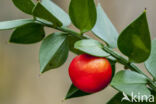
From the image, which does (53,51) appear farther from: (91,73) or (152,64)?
(152,64)

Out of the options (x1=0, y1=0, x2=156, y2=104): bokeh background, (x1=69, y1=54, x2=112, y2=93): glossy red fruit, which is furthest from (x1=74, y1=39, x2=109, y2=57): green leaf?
(x1=0, y1=0, x2=156, y2=104): bokeh background

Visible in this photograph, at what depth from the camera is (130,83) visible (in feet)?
1.30

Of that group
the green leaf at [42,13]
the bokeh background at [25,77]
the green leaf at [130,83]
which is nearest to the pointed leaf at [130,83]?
the green leaf at [130,83]

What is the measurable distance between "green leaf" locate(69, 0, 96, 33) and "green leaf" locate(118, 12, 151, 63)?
0.06 meters

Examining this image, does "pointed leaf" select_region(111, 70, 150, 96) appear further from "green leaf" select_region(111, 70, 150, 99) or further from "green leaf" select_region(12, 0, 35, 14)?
"green leaf" select_region(12, 0, 35, 14)

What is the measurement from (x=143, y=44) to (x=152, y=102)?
11 centimetres

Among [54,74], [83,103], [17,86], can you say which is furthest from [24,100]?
[83,103]

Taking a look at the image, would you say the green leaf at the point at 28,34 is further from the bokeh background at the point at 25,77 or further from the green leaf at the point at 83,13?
the bokeh background at the point at 25,77

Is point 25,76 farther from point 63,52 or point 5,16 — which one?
point 63,52

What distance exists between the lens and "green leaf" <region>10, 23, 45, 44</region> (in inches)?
17.9

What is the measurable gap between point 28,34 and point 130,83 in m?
0.18

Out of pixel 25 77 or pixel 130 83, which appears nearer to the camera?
pixel 130 83

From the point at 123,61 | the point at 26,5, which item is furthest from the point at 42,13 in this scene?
the point at 123,61

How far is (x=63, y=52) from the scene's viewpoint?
1.49ft
